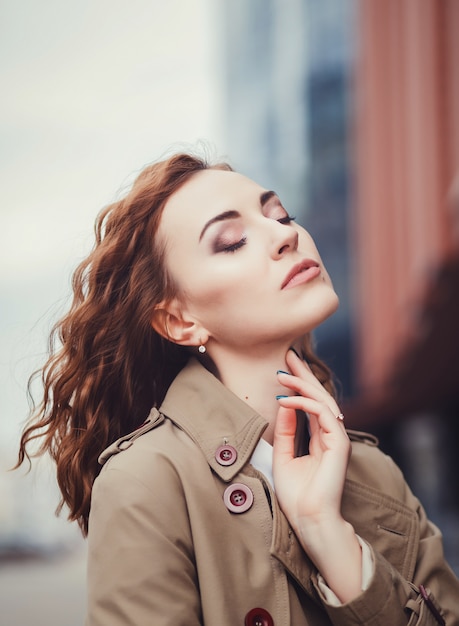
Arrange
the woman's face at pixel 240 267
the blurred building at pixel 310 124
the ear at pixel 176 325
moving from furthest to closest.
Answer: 1. the blurred building at pixel 310 124
2. the ear at pixel 176 325
3. the woman's face at pixel 240 267

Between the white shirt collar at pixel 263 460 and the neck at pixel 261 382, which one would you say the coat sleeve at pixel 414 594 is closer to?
the white shirt collar at pixel 263 460

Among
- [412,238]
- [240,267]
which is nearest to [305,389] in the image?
[240,267]

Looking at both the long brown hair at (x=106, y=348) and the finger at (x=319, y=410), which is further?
the long brown hair at (x=106, y=348)

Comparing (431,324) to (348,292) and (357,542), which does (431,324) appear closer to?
(357,542)

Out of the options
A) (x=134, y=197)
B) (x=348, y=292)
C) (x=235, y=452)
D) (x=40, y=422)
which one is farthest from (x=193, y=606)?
(x=348, y=292)

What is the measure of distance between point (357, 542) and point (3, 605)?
8.99m

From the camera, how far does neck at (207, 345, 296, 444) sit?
2.04 m

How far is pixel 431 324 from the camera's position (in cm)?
854

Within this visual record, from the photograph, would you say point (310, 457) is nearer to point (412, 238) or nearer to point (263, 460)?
point (263, 460)

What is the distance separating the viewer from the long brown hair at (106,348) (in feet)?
6.73

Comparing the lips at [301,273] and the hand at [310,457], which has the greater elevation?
the lips at [301,273]

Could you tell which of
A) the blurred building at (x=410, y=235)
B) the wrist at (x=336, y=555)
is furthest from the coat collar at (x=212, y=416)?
the blurred building at (x=410, y=235)

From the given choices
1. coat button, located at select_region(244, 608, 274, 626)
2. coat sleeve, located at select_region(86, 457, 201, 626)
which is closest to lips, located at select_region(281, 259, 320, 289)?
coat sleeve, located at select_region(86, 457, 201, 626)

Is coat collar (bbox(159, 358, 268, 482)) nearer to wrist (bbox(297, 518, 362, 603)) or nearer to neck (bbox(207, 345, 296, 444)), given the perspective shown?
neck (bbox(207, 345, 296, 444))
